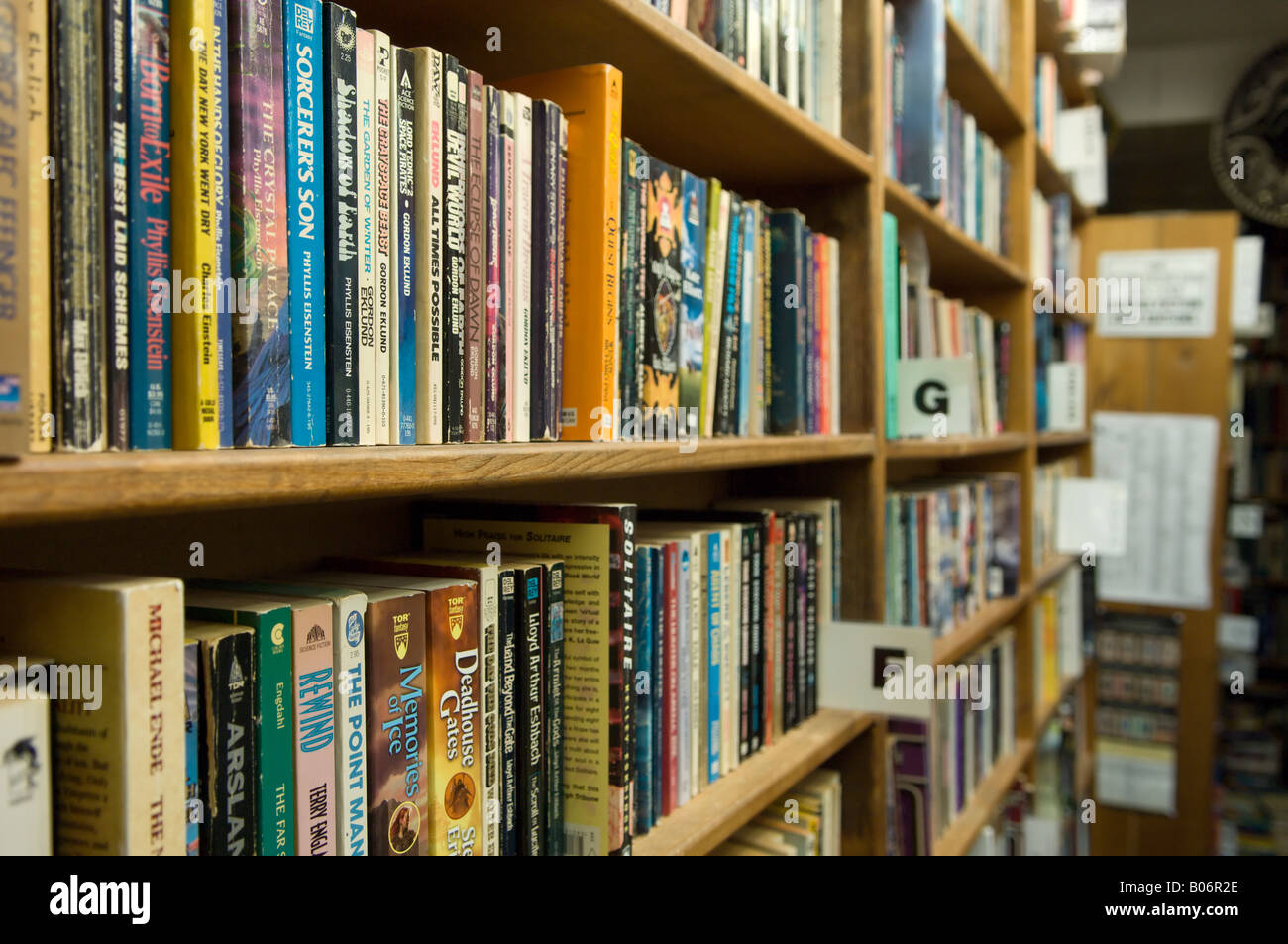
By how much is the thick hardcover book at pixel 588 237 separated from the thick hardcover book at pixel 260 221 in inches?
11.2

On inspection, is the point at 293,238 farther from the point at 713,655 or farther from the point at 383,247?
the point at 713,655

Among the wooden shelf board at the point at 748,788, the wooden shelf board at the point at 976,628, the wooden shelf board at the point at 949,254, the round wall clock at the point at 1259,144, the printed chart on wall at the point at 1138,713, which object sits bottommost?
the printed chart on wall at the point at 1138,713

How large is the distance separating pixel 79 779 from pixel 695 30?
32.8 inches

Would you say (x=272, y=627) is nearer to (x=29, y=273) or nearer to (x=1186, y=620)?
(x=29, y=273)

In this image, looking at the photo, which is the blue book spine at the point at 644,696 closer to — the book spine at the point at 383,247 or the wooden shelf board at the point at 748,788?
the wooden shelf board at the point at 748,788

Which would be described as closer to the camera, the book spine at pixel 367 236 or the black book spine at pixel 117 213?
the black book spine at pixel 117 213

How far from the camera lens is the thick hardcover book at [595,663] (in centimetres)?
80

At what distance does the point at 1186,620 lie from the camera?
326 cm

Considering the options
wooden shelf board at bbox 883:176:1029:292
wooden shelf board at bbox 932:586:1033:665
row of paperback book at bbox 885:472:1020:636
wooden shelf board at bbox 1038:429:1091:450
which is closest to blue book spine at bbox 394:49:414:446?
wooden shelf board at bbox 883:176:1029:292

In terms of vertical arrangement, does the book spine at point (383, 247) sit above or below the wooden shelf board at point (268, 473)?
above

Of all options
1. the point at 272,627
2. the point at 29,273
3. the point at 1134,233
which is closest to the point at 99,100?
the point at 29,273

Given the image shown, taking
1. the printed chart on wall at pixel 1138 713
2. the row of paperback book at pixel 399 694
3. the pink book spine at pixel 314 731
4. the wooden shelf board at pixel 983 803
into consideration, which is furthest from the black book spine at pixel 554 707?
the printed chart on wall at pixel 1138 713

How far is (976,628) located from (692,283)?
3.73 ft

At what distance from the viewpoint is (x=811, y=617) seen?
1.25m
